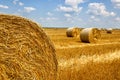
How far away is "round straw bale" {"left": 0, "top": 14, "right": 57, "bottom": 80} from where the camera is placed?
5.77m

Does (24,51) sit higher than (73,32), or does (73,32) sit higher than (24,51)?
(24,51)

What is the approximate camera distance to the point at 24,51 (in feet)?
19.6

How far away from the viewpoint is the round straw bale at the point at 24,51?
577 cm

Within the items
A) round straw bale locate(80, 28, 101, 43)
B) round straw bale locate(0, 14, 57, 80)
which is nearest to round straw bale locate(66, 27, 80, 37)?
round straw bale locate(80, 28, 101, 43)

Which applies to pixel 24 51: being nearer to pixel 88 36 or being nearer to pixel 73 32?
pixel 88 36

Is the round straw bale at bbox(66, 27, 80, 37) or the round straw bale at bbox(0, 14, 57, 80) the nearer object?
the round straw bale at bbox(0, 14, 57, 80)

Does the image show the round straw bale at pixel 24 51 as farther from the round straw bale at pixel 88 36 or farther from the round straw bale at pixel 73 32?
the round straw bale at pixel 73 32

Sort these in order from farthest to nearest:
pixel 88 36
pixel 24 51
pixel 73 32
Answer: pixel 73 32 < pixel 88 36 < pixel 24 51

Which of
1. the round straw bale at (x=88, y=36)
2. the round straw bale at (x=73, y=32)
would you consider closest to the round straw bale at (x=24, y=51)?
the round straw bale at (x=88, y=36)

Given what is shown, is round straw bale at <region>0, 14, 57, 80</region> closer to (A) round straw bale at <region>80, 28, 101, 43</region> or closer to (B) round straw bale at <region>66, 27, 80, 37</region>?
(A) round straw bale at <region>80, 28, 101, 43</region>

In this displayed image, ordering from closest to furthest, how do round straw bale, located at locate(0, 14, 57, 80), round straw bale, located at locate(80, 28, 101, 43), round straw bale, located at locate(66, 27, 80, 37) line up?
round straw bale, located at locate(0, 14, 57, 80), round straw bale, located at locate(80, 28, 101, 43), round straw bale, located at locate(66, 27, 80, 37)

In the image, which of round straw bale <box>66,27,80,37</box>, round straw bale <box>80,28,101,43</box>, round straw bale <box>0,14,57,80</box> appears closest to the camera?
round straw bale <box>0,14,57,80</box>

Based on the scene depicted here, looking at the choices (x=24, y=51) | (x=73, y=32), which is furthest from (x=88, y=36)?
(x=24, y=51)

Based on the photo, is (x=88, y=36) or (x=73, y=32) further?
(x=73, y=32)
